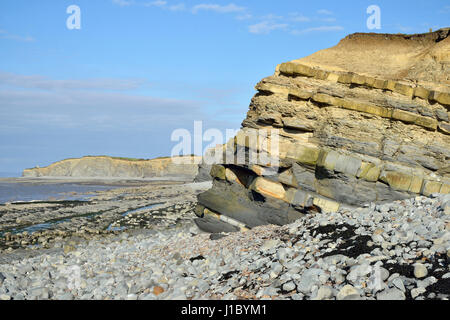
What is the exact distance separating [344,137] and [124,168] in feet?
372

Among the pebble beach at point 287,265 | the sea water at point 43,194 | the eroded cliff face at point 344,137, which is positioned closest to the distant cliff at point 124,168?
the sea water at point 43,194

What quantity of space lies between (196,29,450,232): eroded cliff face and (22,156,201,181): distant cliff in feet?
336

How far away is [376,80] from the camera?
15.9 m

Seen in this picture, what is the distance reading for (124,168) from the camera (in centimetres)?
12206

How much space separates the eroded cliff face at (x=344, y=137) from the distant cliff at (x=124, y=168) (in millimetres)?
102406

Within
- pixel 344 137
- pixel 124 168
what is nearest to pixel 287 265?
pixel 344 137

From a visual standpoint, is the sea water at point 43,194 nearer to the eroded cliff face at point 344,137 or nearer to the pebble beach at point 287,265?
the pebble beach at point 287,265

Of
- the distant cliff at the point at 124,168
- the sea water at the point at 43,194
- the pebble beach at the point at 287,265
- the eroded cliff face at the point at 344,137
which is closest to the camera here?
the pebble beach at the point at 287,265

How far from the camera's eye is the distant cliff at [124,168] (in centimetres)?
12069

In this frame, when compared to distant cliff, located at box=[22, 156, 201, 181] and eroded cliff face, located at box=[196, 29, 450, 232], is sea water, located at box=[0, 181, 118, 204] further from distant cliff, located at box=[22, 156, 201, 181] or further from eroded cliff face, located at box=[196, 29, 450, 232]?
distant cliff, located at box=[22, 156, 201, 181]

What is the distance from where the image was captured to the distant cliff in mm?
120688
